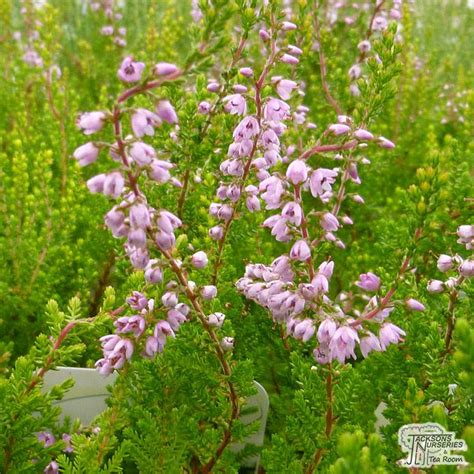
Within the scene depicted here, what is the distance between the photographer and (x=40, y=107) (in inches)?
151

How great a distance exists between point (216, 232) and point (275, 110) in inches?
13.8

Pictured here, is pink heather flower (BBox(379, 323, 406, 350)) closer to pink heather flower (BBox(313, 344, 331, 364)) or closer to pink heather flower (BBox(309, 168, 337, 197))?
pink heather flower (BBox(313, 344, 331, 364))

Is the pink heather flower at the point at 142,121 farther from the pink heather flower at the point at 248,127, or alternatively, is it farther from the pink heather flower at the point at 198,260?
the pink heather flower at the point at 248,127

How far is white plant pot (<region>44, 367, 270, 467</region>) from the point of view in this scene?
1469 millimetres

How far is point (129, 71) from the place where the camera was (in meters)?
0.90

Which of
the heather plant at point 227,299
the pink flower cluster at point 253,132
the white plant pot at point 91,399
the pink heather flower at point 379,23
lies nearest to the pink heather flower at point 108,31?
the pink heather flower at point 379,23

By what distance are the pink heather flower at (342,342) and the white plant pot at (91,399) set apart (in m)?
0.36

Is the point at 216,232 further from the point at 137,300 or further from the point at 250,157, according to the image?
the point at 137,300

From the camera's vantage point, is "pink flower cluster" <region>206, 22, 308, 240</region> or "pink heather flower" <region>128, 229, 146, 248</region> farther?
"pink flower cluster" <region>206, 22, 308, 240</region>

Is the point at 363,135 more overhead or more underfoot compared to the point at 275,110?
more underfoot

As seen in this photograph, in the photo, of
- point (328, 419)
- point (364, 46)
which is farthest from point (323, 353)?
point (364, 46)

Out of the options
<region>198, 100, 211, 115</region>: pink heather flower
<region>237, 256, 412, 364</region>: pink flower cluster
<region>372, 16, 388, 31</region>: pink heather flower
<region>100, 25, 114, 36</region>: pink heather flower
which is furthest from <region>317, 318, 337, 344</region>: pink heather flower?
<region>100, 25, 114, 36</region>: pink heather flower

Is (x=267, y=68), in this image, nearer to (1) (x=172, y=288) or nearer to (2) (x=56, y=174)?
(1) (x=172, y=288)

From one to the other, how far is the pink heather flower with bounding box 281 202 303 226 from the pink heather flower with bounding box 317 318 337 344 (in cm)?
21
